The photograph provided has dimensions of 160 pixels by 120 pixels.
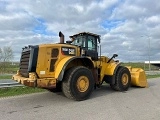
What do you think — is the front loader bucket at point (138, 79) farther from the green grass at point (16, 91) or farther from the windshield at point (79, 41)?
the green grass at point (16, 91)

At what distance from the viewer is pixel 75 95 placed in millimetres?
8945

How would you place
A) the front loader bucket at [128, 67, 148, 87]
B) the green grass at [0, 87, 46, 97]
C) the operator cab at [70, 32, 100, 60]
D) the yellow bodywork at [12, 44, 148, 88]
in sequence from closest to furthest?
the yellow bodywork at [12, 44, 148, 88]
the operator cab at [70, 32, 100, 60]
the green grass at [0, 87, 46, 97]
the front loader bucket at [128, 67, 148, 87]

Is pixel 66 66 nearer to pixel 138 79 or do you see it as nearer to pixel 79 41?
pixel 79 41

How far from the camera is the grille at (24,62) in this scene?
900 centimetres

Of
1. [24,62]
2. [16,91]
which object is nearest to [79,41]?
[24,62]

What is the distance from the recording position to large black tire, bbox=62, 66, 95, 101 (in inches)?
350

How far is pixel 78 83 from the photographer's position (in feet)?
30.2

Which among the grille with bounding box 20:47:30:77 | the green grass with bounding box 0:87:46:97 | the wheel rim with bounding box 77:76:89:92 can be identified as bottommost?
the green grass with bounding box 0:87:46:97

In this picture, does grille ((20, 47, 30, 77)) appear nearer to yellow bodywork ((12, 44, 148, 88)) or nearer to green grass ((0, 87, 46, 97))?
yellow bodywork ((12, 44, 148, 88))

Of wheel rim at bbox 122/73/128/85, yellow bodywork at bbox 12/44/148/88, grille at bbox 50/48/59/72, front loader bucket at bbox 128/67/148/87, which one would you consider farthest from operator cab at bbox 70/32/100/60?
front loader bucket at bbox 128/67/148/87

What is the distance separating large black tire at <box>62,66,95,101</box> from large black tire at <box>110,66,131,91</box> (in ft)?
7.54

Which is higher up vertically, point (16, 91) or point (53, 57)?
point (53, 57)

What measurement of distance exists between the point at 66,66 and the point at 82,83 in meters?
1.07

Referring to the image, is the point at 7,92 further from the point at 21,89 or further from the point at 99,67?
the point at 99,67
